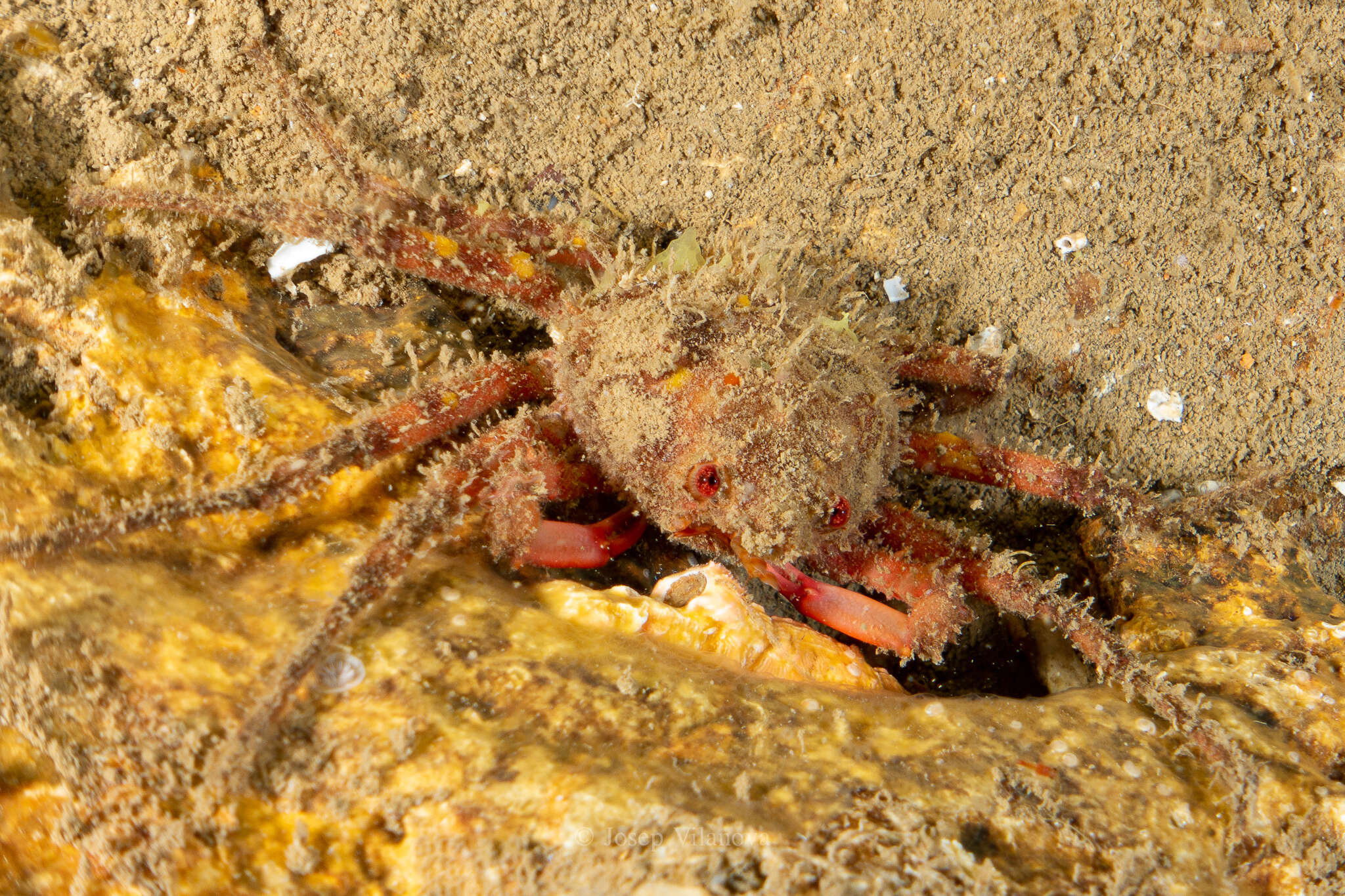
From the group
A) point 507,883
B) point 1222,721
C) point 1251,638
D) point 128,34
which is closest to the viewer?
point 507,883

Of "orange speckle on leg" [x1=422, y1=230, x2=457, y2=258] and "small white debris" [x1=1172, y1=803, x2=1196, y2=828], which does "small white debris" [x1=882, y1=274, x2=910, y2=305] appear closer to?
"orange speckle on leg" [x1=422, y1=230, x2=457, y2=258]

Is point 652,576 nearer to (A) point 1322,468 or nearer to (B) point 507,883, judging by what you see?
(B) point 507,883

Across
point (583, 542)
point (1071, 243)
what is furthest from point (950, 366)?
point (583, 542)

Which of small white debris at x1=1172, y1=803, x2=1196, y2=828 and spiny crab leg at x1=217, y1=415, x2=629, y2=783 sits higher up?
spiny crab leg at x1=217, y1=415, x2=629, y2=783

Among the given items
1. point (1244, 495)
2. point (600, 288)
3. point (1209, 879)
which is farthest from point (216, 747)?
point (1244, 495)

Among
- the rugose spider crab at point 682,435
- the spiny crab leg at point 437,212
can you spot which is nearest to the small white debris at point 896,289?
the rugose spider crab at point 682,435

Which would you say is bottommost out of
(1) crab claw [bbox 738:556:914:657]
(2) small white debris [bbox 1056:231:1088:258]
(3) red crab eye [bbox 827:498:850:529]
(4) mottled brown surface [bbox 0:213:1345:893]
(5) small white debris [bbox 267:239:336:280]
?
(1) crab claw [bbox 738:556:914:657]

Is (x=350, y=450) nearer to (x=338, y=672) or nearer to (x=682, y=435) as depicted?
(x=338, y=672)

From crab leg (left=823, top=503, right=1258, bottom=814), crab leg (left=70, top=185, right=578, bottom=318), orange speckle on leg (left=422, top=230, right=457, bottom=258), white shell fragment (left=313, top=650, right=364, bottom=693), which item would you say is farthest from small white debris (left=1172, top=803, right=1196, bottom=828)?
orange speckle on leg (left=422, top=230, right=457, bottom=258)
